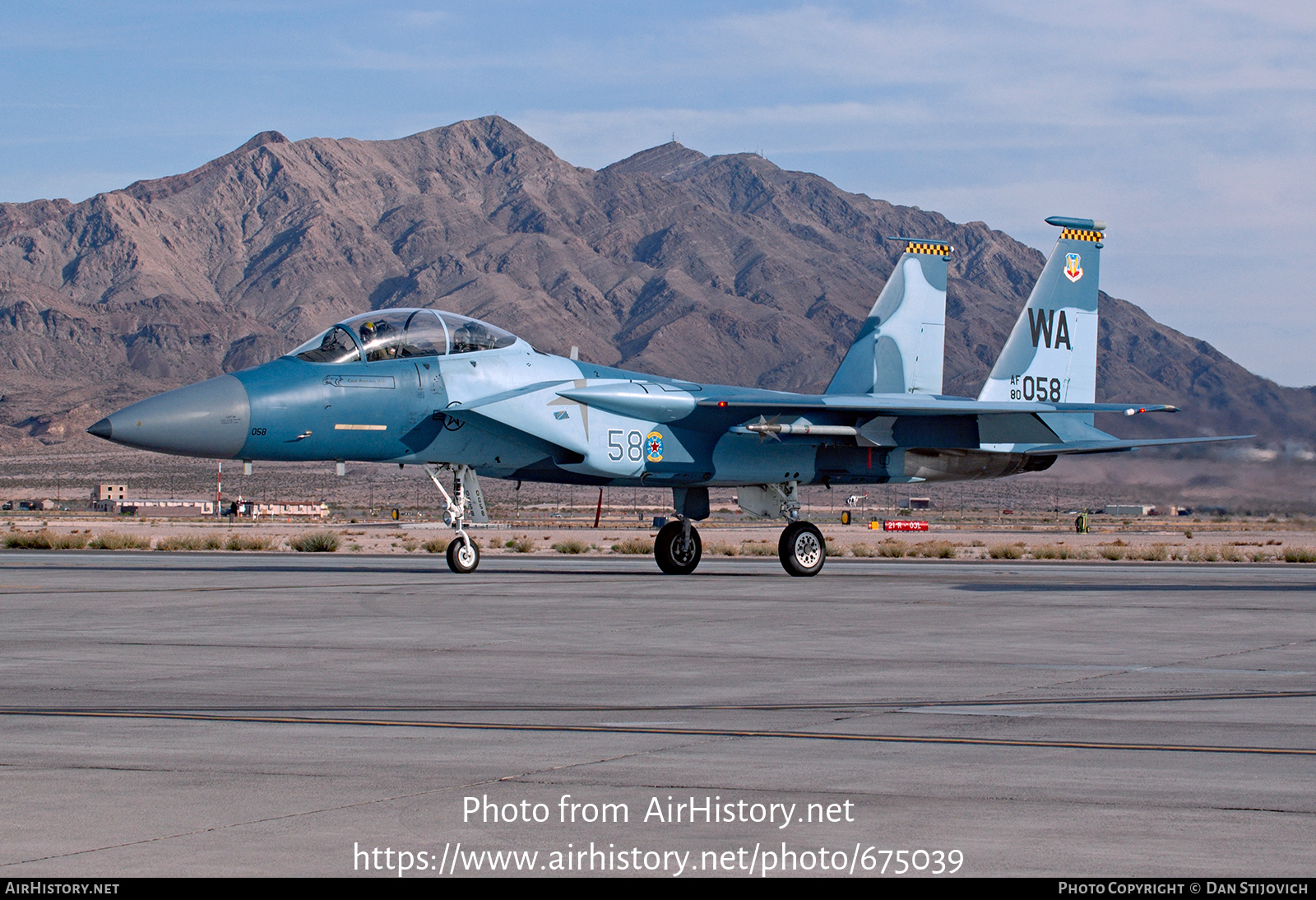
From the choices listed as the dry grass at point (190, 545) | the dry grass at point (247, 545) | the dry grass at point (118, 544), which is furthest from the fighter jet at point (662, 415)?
the dry grass at point (118, 544)

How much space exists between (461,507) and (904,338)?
9.22 metres

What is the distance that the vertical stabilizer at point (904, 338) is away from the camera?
26641 mm

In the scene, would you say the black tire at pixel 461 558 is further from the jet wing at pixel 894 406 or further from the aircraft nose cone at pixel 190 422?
the jet wing at pixel 894 406

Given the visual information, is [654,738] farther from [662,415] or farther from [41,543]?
[41,543]

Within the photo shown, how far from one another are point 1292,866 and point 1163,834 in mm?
576

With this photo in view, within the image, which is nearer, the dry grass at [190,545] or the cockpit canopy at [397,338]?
the cockpit canopy at [397,338]

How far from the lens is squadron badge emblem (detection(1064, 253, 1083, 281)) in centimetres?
2777

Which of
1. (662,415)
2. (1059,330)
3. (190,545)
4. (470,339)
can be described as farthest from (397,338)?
(190,545)

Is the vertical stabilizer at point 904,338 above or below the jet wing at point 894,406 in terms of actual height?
above

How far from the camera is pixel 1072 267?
27.8 m

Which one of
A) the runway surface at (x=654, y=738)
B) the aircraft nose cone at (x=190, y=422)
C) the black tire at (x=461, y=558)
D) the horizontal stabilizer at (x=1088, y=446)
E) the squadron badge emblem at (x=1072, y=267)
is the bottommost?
the runway surface at (x=654, y=738)

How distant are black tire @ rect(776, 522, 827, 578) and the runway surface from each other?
6926mm

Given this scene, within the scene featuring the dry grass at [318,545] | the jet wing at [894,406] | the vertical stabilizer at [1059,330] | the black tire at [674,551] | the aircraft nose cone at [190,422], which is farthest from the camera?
the dry grass at [318,545]

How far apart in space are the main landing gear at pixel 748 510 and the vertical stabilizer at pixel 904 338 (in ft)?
8.99
